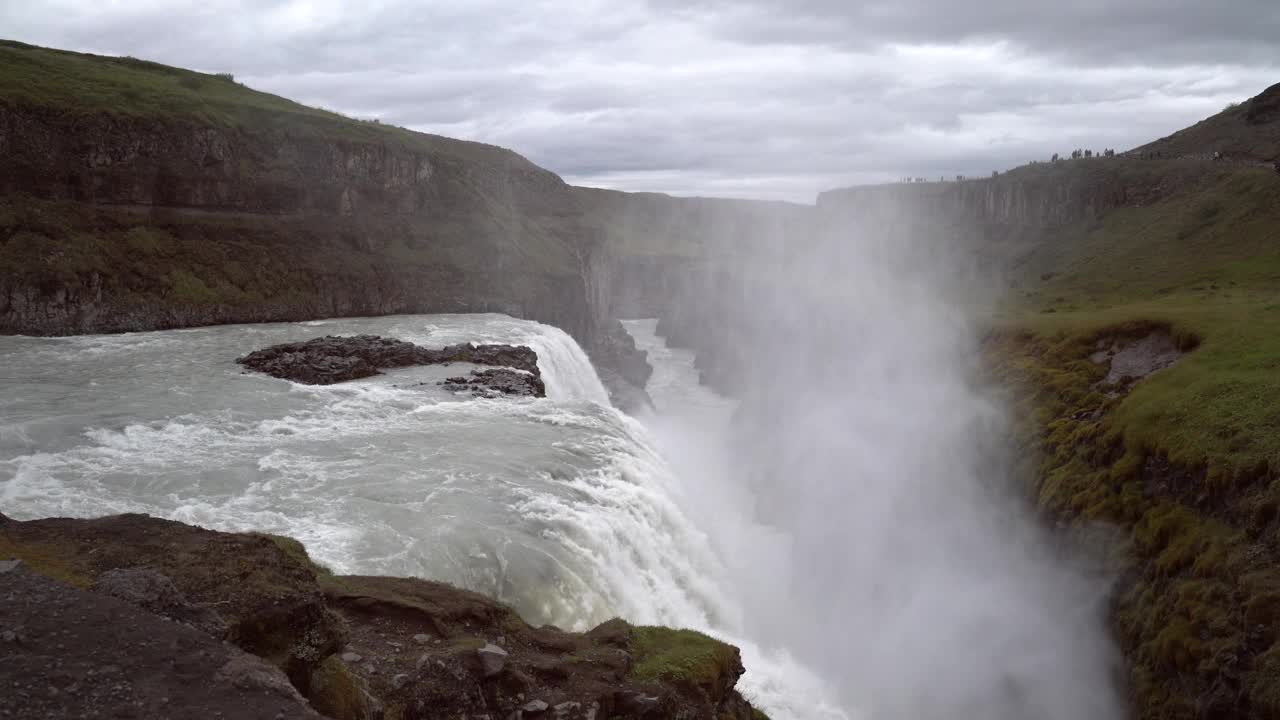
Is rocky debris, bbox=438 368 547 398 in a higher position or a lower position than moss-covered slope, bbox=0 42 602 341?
lower

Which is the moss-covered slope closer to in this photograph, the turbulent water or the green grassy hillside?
Answer: the turbulent water

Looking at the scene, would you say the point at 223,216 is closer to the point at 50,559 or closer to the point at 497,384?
the point at 497,384

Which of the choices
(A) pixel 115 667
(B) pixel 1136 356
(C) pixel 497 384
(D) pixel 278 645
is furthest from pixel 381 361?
(A) pixel 115 667

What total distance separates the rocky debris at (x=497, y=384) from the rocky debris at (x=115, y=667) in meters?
25.3

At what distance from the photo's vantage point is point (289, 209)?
62875mm

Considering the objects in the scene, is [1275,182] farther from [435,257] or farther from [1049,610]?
[435,257]

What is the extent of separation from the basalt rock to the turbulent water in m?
1.44

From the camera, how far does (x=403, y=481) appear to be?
21922mm

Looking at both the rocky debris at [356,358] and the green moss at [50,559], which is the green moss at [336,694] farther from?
the rocky debris at [356,358]

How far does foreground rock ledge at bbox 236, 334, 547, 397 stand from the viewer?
35.1m

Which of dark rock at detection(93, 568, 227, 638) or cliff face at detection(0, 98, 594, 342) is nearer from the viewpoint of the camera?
dark rock at detection(93, 568, 227, 638)

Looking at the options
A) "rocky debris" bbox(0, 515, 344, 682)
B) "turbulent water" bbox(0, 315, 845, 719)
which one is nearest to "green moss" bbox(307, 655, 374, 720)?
"rocky debris" bbox(0, 515, 344, 682)

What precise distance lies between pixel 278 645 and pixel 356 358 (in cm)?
3015

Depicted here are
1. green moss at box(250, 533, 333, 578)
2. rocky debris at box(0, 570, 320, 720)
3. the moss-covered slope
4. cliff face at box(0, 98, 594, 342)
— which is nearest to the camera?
Result: rocky debris at box(0, 570, 320, 720)
